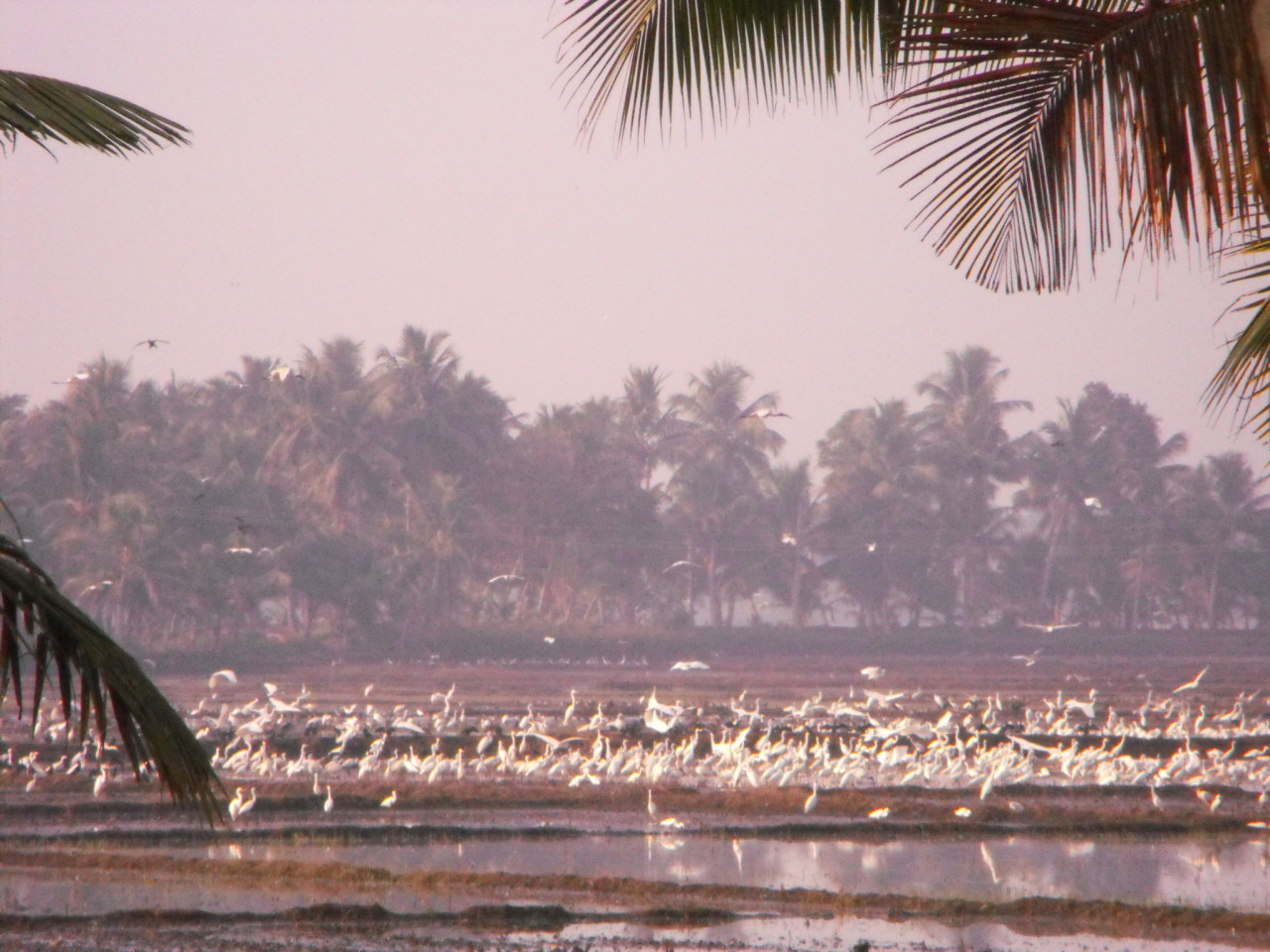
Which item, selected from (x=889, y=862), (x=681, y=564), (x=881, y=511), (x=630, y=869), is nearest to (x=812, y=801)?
(x=889, y=862)

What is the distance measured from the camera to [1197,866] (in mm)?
15922

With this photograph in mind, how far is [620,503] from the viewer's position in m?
58.2

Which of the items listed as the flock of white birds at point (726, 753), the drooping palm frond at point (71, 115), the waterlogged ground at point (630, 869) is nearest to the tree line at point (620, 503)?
the flock of white birds at point (726, 753)

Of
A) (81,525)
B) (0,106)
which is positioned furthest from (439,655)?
(0,106)

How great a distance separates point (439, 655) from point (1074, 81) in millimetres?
48452

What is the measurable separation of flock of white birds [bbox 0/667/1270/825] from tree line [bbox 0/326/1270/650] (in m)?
23.4

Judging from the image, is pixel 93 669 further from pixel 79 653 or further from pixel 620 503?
pixel 620 503

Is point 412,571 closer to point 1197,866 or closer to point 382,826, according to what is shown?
point 382,826

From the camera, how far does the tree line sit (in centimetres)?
5069

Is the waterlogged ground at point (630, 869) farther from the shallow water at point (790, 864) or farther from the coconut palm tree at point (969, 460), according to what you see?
the coconut palm tree at point (969, 460)

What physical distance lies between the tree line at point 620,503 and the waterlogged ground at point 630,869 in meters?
31.4

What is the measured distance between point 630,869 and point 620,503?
42.6m

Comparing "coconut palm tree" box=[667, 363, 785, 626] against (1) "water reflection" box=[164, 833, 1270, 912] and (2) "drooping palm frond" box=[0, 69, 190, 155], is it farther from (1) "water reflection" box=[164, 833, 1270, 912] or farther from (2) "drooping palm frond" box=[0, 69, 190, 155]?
(2) "drooping palm frond" box=[0, 69, 190, 155]

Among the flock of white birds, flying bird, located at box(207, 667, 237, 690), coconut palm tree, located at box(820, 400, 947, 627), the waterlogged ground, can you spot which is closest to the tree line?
coconut palm tree, located at box(820, 400, 947, 627)
